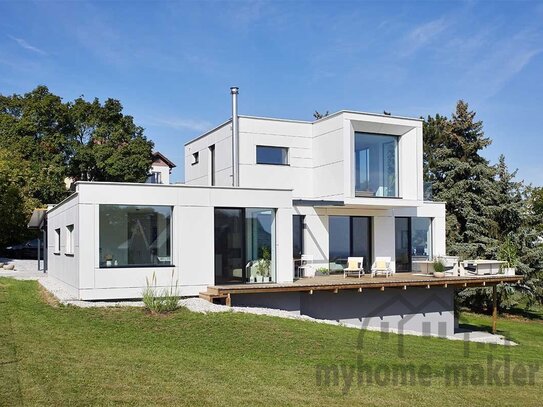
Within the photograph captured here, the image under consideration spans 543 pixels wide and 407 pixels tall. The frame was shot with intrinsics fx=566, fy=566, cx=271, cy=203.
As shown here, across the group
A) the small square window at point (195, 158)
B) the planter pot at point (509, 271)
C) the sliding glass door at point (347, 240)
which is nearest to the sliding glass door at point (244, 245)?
the sliding glass door at point (347, 240)

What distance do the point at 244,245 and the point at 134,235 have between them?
327 centimetres

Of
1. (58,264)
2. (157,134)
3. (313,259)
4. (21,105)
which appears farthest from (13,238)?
(313,259)

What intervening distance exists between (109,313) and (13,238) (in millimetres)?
23182

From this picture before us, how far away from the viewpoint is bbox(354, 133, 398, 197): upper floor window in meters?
21.4

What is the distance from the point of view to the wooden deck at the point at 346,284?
1570 cm

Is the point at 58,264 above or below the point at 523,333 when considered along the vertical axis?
above

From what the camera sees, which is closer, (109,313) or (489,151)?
(109,313)

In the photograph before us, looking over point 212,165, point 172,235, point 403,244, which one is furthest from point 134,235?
point 403,244

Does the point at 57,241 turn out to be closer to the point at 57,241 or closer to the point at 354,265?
the point at 57,241

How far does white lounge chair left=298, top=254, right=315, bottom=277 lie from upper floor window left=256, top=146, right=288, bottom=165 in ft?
13.2

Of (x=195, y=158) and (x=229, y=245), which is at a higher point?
(x=195, y=158)

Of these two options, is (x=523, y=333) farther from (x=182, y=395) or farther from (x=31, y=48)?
(x=31, y=48)

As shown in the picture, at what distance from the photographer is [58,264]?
19438 mm

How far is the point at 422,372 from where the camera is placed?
10609mm
